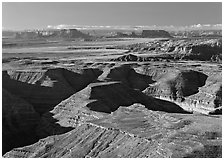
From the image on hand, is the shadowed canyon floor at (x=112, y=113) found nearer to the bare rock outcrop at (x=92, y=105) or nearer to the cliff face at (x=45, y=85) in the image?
the bare rock outcrop at (x=92, y=105)

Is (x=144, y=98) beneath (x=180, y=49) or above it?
beneath

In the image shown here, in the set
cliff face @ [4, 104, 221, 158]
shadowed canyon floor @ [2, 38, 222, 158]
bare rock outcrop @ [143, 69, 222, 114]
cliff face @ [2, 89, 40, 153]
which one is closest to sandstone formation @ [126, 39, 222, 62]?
shadowed canyon floor @ [2, 38, 222, 158]

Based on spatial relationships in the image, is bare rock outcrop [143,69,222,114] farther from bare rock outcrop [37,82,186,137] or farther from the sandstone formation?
the sandstone formation

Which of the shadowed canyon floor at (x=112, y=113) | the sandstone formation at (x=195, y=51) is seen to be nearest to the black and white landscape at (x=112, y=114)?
the shadowed canyon floor at (x=112, y=113)

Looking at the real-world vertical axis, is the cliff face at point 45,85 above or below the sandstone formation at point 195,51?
below

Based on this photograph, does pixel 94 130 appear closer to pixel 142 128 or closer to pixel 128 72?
pixel 142 128

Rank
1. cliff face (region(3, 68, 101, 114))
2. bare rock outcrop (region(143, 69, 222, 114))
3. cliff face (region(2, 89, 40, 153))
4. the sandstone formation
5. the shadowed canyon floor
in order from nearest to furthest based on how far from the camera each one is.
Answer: the shadowed canyon floor
cliff face (region(2, 89, 40, 153))
cliff face (region(3, 68, 101, 114))
bare rock outcrop (region(143, 69, 222, 114))
the sandstone formation

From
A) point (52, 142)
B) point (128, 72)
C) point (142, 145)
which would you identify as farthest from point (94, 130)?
point (128, 72)

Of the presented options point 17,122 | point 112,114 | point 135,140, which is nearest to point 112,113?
point 112,114
